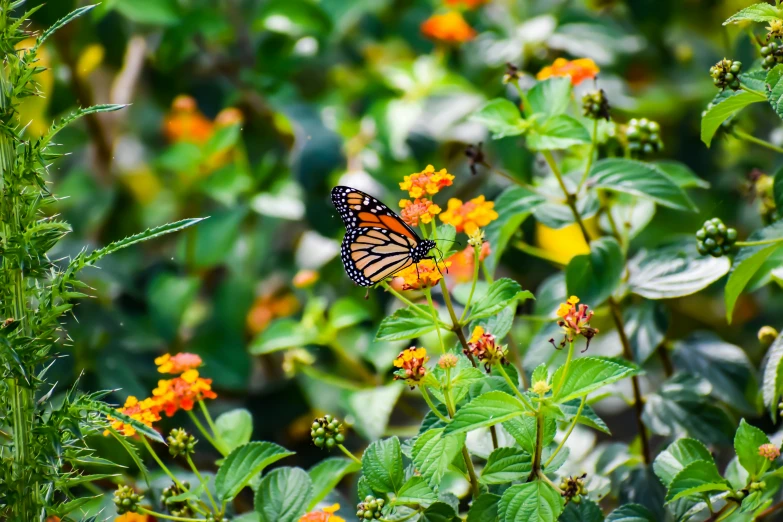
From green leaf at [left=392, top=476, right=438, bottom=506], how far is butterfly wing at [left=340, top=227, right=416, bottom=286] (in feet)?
0.77

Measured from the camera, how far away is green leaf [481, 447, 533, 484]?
0.69 m

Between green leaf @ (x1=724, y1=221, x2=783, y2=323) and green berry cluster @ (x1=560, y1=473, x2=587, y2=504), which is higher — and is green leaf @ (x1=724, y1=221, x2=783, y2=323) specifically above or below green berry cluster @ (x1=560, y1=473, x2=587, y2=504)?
above

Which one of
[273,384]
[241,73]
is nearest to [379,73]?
[241,73]

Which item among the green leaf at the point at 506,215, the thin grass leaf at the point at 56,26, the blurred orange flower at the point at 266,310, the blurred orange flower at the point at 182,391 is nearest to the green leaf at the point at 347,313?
the blurred orange flower at the point at 266,310

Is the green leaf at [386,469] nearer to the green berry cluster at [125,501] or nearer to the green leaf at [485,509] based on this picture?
the green leaf at [485,509]

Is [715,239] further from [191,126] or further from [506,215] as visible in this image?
[191,126]

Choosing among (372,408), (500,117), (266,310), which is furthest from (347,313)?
(500,117)

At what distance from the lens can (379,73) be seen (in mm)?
1769

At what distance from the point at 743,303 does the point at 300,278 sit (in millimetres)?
1006

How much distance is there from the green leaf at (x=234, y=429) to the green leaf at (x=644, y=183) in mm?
492

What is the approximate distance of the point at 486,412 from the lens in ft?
2.08

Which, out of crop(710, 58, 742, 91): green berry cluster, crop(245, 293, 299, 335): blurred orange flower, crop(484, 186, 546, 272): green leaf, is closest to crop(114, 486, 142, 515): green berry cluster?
crop(484, 186, 546, 272): green leaf

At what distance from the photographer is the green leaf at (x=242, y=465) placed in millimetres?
778

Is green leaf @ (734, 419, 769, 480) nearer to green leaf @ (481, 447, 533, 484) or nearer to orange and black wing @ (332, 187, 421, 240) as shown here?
green leaf @ (481, 447, 533, 484)
